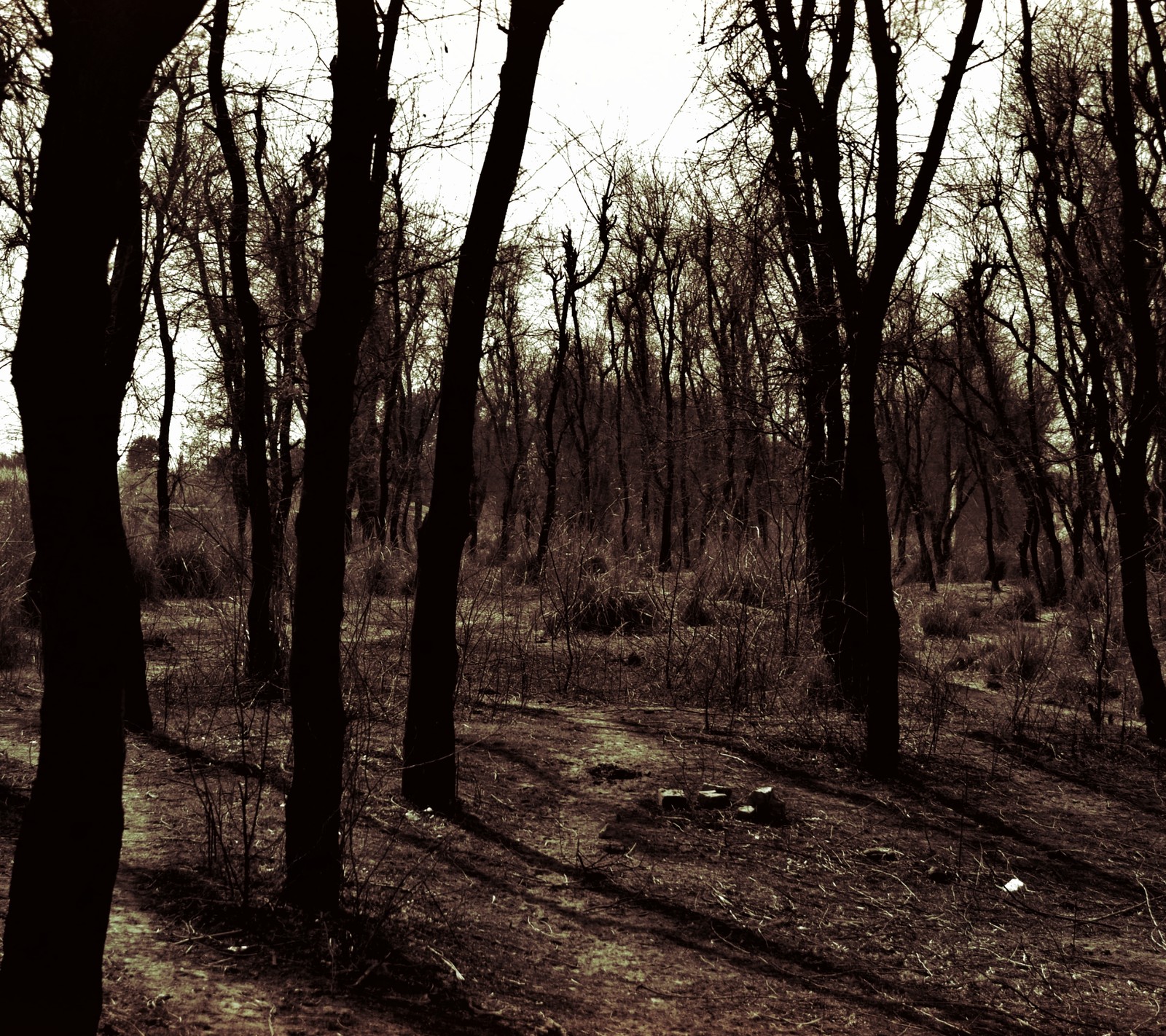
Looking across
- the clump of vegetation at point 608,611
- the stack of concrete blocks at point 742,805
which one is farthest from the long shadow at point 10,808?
the clump of vegetation at point 608,611

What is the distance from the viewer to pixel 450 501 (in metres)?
5.30

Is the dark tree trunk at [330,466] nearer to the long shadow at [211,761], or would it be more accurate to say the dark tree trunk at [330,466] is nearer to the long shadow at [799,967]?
the long shadow at [799,967]

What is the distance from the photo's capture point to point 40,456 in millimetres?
2258

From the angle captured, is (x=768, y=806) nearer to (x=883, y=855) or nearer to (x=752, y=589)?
(x=883, y=855)

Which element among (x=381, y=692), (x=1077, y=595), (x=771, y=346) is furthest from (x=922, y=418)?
(x=381, y=692)

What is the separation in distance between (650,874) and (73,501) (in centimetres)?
326

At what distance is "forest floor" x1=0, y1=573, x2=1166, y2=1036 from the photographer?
11.1 ft

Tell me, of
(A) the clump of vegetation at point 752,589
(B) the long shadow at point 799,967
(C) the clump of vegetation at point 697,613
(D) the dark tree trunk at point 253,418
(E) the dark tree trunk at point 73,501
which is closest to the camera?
(E) the dark tree trunk at point 73,501

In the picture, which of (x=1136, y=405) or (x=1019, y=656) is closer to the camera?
(x=1136, y=405)

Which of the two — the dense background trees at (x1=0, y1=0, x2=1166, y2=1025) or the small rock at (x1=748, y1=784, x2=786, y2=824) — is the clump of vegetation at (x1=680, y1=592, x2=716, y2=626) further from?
the small rock at (x1=748, y1=784, x2=786, y2=824)

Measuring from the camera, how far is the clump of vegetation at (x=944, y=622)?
1349 cm

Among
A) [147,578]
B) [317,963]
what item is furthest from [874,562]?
[147,578]

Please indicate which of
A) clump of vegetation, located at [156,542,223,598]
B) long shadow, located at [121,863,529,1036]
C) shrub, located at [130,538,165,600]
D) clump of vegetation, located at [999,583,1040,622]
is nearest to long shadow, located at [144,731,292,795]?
long shadow, located at [121,863,529,1036]

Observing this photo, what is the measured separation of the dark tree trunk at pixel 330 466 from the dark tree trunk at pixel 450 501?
142 cm
